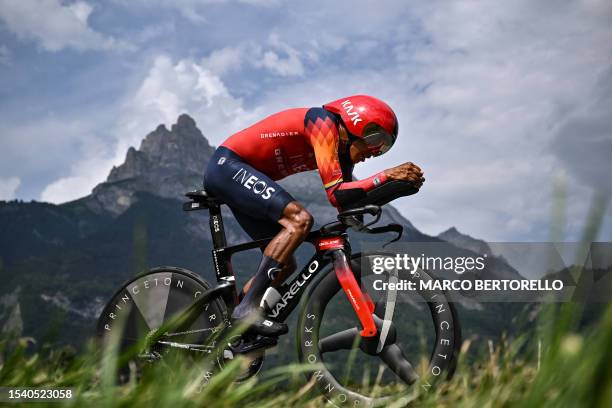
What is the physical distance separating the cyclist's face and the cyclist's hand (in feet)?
1.91

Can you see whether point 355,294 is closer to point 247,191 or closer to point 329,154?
point 329,154

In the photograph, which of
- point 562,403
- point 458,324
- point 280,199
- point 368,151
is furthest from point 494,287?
point 562,403

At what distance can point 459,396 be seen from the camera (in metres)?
2.97

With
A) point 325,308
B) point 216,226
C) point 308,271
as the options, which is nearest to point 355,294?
point 325,308

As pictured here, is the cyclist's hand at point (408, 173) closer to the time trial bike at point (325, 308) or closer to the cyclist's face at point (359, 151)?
the time trial bike at point (325, 308)

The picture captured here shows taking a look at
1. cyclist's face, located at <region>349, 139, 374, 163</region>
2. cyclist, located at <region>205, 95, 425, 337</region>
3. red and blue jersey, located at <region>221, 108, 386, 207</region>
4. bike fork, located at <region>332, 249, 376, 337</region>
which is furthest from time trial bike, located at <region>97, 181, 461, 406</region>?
cyclist's face, located at <region>349, 139, 374, 163</region>

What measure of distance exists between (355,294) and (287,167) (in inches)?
53.3

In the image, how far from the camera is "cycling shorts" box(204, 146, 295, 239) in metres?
4.75

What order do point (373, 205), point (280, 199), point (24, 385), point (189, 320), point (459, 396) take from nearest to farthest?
A: point (24, 385) → point (459, 396) → point (373, 205) → point (280, 199) → point (189, 320)

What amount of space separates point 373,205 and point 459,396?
Answer: 1.75 metres

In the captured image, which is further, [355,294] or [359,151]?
[359,151]

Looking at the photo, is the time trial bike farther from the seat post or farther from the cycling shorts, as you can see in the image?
the cycling shorts

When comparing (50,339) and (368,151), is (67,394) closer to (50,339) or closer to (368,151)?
(50,339)

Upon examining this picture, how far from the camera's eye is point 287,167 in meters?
5.19
